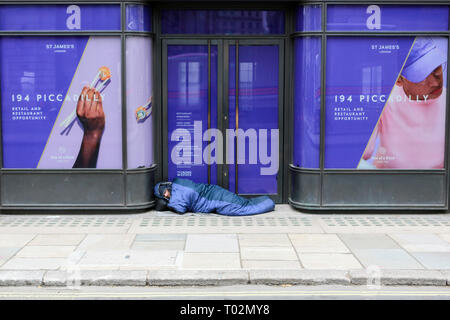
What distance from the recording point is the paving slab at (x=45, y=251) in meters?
7.23

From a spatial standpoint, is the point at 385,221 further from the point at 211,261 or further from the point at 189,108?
the point at 189,108

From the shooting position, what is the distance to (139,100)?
9422 millimetres

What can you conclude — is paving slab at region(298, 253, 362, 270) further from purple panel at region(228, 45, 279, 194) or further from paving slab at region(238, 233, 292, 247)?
purple panel at region(228, 45, 279, 194)

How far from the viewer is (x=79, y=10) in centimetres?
924

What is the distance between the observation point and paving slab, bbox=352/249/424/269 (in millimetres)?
6828

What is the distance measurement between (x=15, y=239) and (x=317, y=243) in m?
4.06

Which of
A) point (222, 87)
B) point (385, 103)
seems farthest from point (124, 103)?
point (385, 103)

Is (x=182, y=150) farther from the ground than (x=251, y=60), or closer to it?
closer to it

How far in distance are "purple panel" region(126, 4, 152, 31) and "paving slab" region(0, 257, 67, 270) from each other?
3.97 meters

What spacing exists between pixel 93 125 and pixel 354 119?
13.6 feet

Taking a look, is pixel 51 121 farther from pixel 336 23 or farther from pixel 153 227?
pixel 336 23

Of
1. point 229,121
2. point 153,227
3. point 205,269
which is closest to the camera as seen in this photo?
point 205,269
